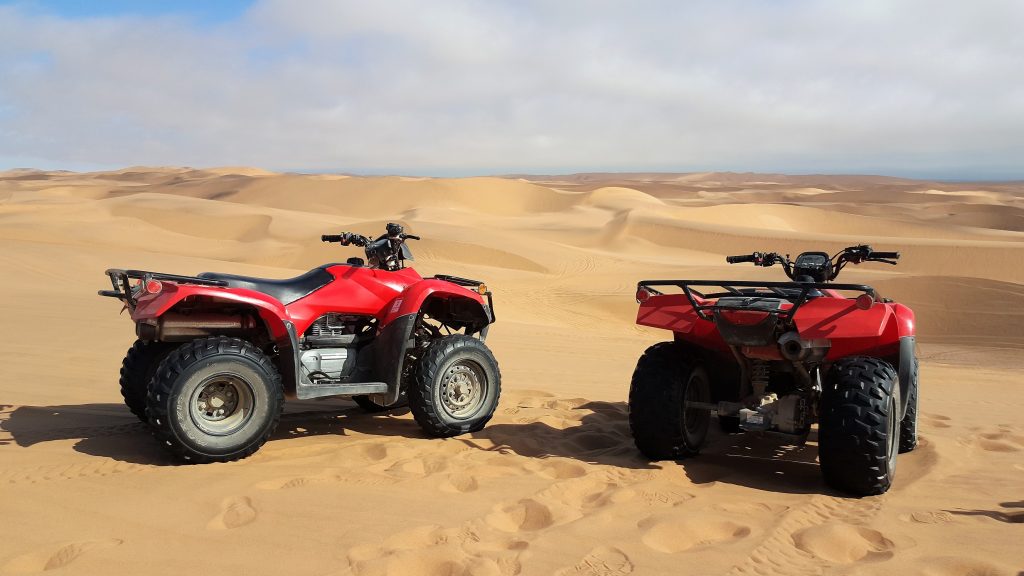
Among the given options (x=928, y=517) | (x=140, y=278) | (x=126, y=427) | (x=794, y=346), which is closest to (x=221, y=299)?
(x=140, y=278)

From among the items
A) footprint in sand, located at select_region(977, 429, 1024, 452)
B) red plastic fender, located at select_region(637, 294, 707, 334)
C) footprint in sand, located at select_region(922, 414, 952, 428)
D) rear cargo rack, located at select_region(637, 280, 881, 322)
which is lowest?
footprint in sand, located at select_region(922, 414, 952, 428)

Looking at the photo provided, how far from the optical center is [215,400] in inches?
193

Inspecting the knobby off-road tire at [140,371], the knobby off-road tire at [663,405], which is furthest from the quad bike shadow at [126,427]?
the knobby off-road tire at [663,405]

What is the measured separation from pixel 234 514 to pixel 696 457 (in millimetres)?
2869

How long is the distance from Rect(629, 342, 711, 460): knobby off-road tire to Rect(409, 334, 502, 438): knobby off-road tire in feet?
3.93

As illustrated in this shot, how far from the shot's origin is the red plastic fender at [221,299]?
472 centimetres

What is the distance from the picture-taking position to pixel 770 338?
15.1 ft

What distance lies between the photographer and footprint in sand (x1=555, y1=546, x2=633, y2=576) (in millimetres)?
3250

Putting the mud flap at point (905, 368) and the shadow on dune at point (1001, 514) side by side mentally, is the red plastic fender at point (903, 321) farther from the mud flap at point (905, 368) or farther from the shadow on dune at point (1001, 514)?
the shadow on dune at point (1001, 514)

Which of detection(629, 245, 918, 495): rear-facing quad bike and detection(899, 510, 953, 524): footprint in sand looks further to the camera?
detection(629, 245, 918, 495): rear-facing quad bike

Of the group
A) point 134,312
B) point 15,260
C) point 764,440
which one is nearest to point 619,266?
point 15,260

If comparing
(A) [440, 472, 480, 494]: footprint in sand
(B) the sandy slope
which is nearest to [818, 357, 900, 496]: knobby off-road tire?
(B) the sandy slope

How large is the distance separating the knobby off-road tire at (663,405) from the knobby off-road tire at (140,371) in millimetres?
3166

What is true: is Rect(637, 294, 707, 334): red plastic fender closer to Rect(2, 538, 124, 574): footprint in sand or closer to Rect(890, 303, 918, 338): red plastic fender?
Rect(890, 303, 918, 338): red plastic fender
